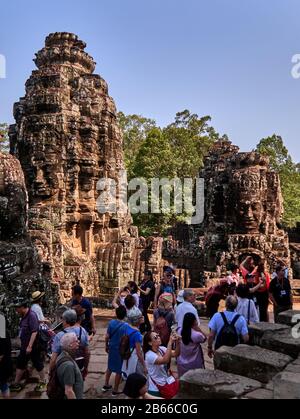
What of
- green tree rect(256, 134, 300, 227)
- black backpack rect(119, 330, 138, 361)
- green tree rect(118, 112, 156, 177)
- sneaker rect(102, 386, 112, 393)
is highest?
green tree rect(118, 112, 156, 177)

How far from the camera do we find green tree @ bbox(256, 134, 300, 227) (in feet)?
106

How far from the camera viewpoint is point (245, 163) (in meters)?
15.4

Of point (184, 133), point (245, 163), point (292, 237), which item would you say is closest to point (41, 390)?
point (245, 163)

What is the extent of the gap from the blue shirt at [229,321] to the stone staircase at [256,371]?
20 cm

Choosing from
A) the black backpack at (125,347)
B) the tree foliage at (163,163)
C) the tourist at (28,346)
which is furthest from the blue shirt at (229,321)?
the tree foliage at (163,163)

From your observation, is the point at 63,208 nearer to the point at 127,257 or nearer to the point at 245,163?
the point at 127,257

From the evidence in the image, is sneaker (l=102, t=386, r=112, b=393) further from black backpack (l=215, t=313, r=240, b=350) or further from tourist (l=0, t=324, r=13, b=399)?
black backpack (l=215, t=313, r=240, b=350)

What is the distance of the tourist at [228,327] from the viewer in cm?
480

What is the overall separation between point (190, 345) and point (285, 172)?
31749 mm

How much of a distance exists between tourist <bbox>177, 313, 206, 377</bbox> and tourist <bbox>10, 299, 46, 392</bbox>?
69.8 inches

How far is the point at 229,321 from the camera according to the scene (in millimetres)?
4840

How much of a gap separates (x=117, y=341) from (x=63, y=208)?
1028 cm

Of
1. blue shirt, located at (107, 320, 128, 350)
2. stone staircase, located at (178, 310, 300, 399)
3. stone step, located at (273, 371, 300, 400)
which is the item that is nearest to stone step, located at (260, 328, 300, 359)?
stone staircase, located at (178, 310, 300, 399)

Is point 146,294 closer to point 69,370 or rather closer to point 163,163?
point 69,370
